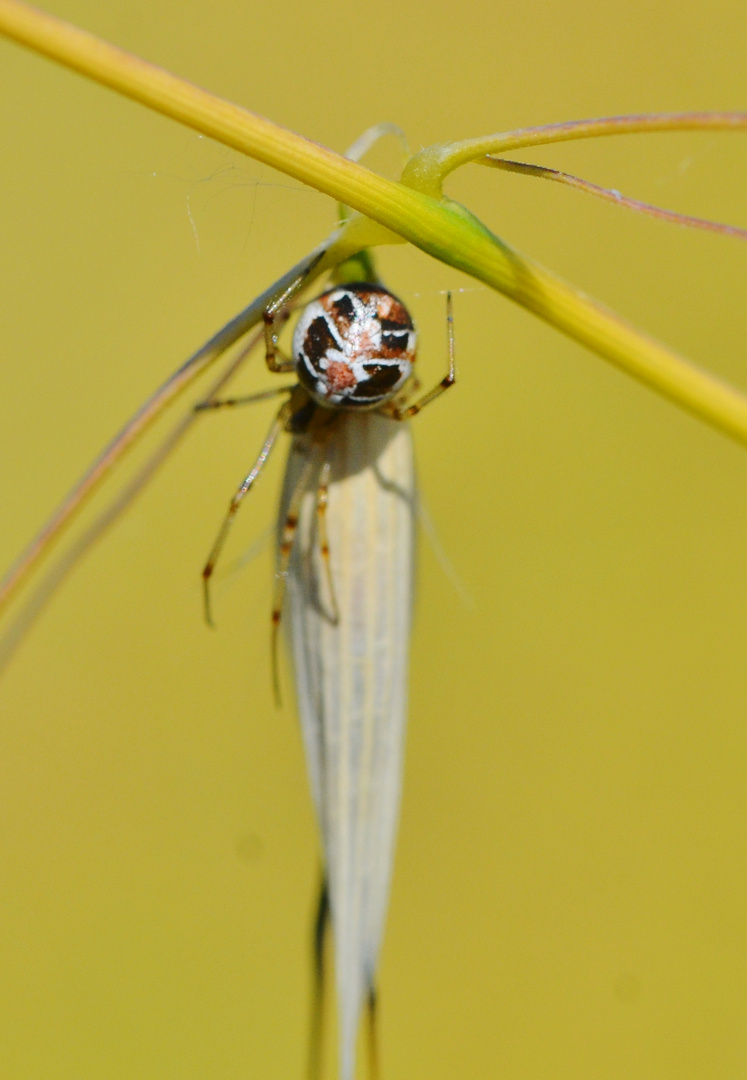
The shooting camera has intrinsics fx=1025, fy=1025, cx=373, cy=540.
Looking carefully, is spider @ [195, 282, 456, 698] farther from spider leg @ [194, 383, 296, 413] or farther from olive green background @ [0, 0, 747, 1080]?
olive green background @ [0, 0, 747, 1080]

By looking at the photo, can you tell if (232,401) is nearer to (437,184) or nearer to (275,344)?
(275,344)

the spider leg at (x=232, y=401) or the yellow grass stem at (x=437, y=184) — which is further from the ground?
the spider leg at (x=232, y=401)

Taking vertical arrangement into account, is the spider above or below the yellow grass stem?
above

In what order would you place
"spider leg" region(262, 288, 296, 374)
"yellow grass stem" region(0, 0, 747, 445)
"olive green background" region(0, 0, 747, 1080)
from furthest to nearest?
"olive green background" region(0, 0, 747, 1080) → "spider leg" region(262, 288, 296, 374) → "yellow grass stem" region(0, 0, 747, 445)

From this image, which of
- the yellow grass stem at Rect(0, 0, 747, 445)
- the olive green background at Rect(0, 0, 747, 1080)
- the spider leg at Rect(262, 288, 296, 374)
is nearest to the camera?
the yellow grass stem at Rect(0, 0, 747, 445)

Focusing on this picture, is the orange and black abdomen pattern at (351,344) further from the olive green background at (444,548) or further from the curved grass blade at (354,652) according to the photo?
the olive green background at (444,548)

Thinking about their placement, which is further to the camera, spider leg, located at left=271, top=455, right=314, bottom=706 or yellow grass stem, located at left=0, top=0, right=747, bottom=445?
spider leg, located at left=271, top=455, right=314, bottom=706

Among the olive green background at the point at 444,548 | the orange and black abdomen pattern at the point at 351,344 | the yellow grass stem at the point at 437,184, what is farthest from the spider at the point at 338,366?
the olive green background at the point at 444,548

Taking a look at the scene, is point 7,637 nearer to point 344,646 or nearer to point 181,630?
point 344,646

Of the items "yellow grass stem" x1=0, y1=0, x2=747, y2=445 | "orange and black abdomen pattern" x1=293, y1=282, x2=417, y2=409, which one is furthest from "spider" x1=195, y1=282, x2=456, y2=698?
"yellow grass stem" x1=0, y1=0, x2=747, y2=445

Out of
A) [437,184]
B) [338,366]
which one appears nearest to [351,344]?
[338,366]
